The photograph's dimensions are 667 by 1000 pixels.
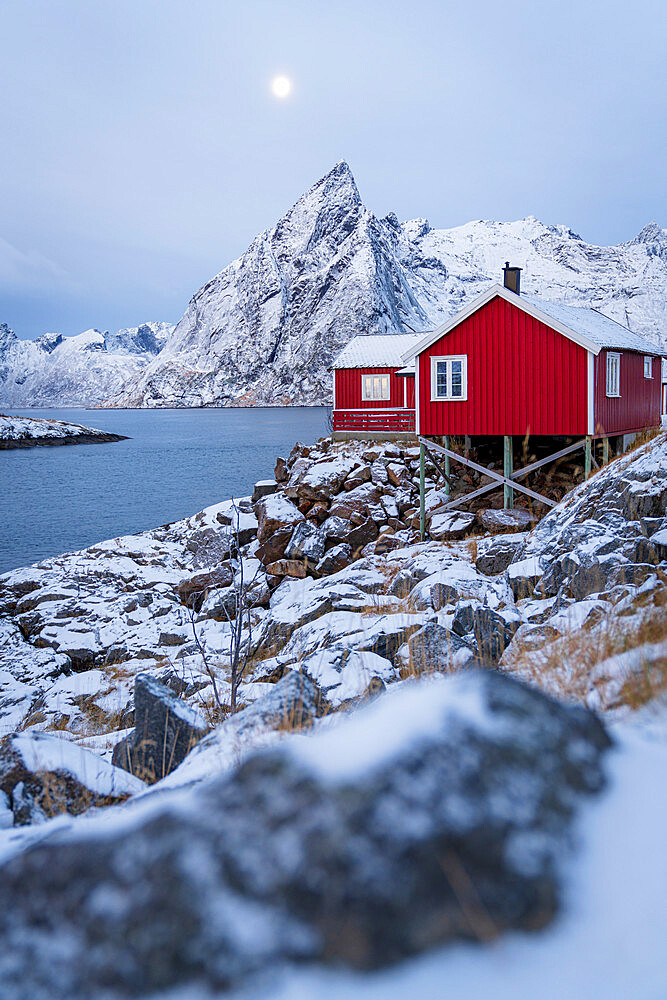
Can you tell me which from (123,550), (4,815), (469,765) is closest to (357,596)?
(4,815)

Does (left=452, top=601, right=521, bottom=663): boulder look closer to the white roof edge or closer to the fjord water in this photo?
the white roof edge

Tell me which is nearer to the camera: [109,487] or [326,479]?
[326,479]

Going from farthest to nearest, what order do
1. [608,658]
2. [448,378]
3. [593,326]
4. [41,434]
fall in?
[41,434], [593,326], [448,378], [608,658]

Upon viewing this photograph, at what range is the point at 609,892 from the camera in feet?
6.34

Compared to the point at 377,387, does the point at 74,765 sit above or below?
below

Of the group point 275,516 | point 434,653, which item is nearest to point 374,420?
point 275,516

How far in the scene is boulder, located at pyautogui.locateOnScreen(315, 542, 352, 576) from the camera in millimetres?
18516

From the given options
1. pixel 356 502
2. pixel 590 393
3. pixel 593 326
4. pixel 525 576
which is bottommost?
pixel 525 576

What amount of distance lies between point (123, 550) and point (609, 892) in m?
24.9

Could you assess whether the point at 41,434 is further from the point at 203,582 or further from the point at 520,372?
the point at 520,372

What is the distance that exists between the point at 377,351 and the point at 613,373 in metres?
17.6

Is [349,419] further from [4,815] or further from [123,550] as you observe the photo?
[4,815]

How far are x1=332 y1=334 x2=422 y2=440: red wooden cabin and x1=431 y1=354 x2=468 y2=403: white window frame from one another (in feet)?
39.8

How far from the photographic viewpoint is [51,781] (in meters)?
4.03
